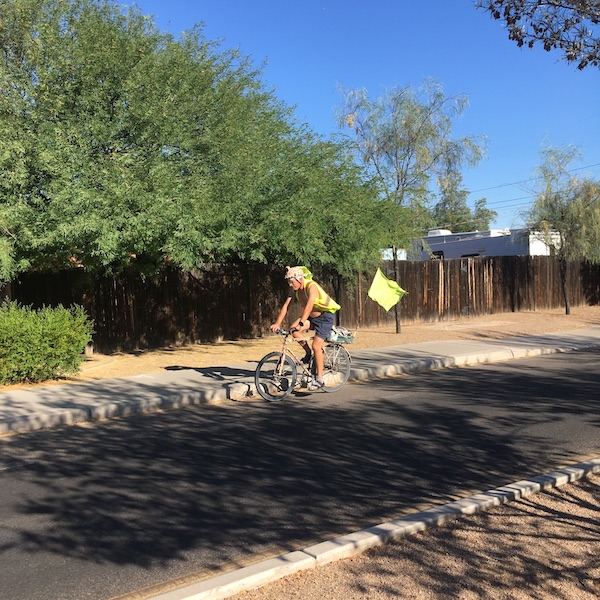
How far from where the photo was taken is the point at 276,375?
9.67 metres

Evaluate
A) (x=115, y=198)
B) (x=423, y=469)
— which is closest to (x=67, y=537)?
(x=423, y=469)

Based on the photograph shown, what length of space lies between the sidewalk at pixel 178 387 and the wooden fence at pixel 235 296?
3.95 meters

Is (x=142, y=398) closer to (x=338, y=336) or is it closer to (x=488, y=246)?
(x=338, y=336)

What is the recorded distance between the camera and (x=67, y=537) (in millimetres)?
4438

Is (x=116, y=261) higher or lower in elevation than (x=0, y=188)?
lower

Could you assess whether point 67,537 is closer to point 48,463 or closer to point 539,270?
point 48,463

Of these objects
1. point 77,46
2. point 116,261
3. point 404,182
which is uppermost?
point 77,46

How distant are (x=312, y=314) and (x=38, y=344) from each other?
4.49m

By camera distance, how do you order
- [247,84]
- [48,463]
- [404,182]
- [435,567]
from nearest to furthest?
[435,567] < [48,463] < [247,84] < [404,182]

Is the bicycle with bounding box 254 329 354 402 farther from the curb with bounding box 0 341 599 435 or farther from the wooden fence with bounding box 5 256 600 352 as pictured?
the wooden fence with bounding box 5 256 600 352

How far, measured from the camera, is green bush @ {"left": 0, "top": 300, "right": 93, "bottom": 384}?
10102mm

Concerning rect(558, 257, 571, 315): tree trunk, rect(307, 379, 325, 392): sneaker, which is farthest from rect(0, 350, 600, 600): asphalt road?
rect(558, 257, 571, 315): tree trunk

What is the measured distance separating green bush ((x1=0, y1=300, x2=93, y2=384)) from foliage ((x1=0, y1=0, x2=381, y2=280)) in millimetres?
1236

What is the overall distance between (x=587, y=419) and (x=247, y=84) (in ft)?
34.2
